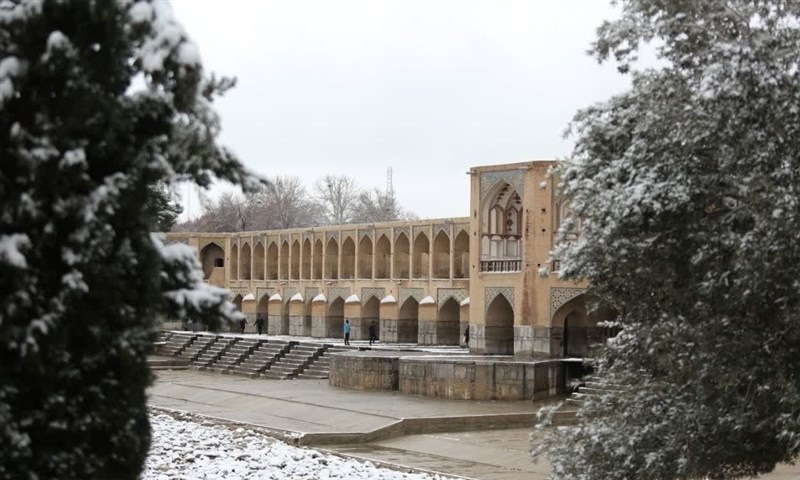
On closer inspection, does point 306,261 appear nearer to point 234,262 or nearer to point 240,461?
point 234,262

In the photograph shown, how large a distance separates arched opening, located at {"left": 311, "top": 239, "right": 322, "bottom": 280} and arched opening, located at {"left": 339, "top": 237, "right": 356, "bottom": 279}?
1776mm

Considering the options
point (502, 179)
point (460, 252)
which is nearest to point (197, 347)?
point (460, 252)

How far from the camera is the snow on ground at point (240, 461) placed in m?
11.7

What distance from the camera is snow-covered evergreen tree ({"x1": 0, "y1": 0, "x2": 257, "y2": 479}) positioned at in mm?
4703

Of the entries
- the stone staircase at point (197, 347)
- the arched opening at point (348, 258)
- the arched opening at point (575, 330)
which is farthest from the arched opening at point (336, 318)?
the arched opening at point (575, 330)

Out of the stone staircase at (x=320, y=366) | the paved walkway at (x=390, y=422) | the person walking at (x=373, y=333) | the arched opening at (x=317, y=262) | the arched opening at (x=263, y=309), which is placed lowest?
the paved walkway at (x=390, y=422)

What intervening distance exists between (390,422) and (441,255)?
1806 centimetres

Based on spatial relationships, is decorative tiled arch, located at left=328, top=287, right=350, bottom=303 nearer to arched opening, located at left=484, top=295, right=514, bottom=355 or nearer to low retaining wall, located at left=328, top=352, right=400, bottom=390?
arched opening, located at left=484, top=295, right=514, bottom=355

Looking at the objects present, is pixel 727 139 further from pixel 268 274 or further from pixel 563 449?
pixel 268 274

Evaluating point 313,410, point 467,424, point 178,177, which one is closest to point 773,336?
point 178,177

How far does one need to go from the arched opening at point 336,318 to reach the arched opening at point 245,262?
336 inches

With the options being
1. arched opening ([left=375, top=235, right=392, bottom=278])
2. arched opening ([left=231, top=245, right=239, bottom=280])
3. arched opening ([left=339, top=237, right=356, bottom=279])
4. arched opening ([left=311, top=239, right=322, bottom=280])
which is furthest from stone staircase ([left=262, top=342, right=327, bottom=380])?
arched opening ([left=231, top=245, right=239, bottom=280])

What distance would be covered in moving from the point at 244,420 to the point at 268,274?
2799 centimetres

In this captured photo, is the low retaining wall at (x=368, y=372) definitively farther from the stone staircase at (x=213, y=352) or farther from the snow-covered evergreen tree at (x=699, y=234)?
the snow-covered evergreen tree at (x=699, y=234)
